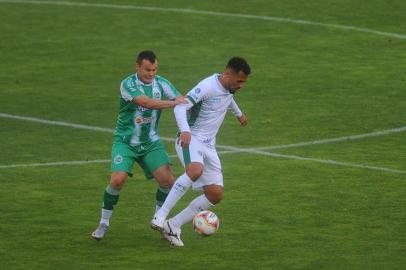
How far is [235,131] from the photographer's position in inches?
846

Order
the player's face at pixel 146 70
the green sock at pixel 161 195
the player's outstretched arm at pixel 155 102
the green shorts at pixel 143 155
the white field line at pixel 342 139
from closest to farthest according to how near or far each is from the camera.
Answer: the player's outstretched arm at pixel 155 102
the player's face at pixel 146 70
the green shorts at pixel 143 155
the green sock at pixel 161 195
the white field line at pixel 342 139

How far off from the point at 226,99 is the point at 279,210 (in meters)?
2.12

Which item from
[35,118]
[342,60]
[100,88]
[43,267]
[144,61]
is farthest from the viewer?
[342,60]

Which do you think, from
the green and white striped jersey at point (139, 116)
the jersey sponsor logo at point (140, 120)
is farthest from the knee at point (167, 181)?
the jersey sponsor logo at point (140, 120)

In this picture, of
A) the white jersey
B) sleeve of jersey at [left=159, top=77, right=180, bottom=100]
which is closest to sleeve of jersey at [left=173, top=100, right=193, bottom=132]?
the white jersey

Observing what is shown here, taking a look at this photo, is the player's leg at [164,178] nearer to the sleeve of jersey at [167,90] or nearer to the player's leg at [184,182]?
the player's leg at [184,182]

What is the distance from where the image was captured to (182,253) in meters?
14.4

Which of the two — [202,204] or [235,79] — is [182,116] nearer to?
[235,79]

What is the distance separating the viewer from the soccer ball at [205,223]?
14.6 m

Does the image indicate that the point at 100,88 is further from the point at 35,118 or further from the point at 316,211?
the point at 316,211

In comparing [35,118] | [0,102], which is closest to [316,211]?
→ [35,118]

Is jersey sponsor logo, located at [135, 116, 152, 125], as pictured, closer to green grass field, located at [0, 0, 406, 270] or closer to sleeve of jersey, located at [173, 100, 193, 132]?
sleeve of jersey, located at [173, 100, 193, 132]

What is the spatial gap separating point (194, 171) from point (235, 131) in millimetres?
6923

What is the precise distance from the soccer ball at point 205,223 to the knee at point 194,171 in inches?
17.4
